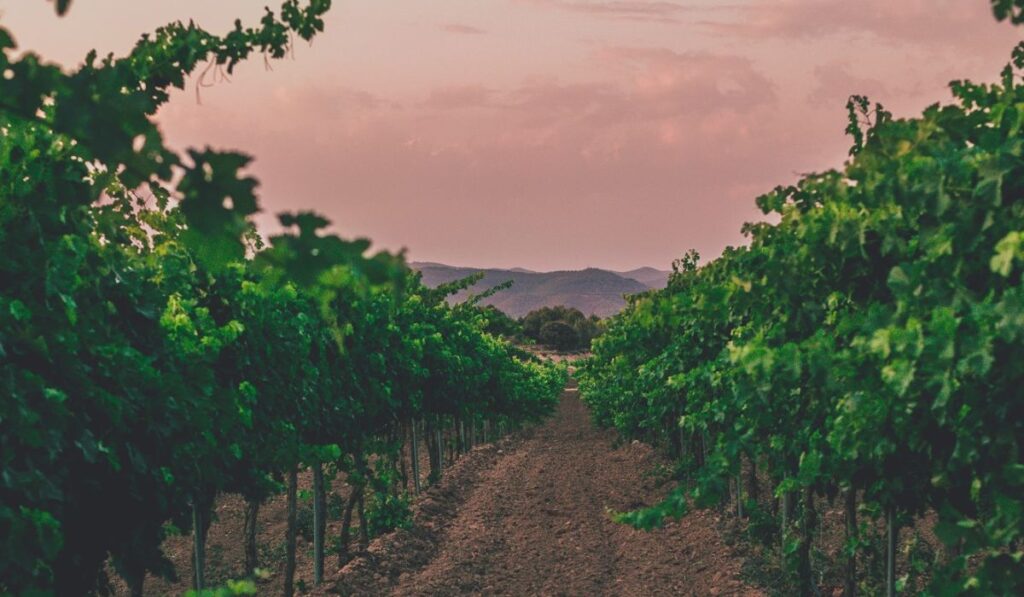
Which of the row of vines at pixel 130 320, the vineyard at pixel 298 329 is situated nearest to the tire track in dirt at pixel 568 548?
the vineyard at pixel 298 329

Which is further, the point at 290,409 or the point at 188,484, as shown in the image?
the point at 290,409

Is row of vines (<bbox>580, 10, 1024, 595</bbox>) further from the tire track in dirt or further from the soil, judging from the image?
the tire track in dirt

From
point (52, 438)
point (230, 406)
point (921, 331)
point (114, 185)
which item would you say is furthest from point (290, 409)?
point (921, 331)

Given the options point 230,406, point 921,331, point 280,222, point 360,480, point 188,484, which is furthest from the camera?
point 360,480

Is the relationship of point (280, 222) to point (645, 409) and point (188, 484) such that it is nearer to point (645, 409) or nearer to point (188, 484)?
point (188, 484)

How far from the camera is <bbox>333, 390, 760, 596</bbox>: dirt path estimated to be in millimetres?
12281

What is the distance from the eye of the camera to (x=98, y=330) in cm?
571

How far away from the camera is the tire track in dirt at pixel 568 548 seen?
12273mm

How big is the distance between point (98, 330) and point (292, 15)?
2.24 meters

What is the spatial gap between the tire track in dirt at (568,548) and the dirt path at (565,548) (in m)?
0.02

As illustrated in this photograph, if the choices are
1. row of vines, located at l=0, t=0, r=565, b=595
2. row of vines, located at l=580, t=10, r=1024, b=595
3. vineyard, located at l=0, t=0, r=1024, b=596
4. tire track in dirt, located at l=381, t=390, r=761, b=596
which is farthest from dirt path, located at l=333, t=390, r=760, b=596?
row of vines, located at l=580, t=10, r=1024, b=595

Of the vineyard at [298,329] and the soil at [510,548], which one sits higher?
the vineyard at [298,329]

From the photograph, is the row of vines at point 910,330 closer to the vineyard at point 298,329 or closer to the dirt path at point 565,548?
the vineyard at point 298,329

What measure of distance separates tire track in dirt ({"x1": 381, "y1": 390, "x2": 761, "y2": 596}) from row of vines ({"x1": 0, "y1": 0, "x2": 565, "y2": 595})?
4404 millimetres
